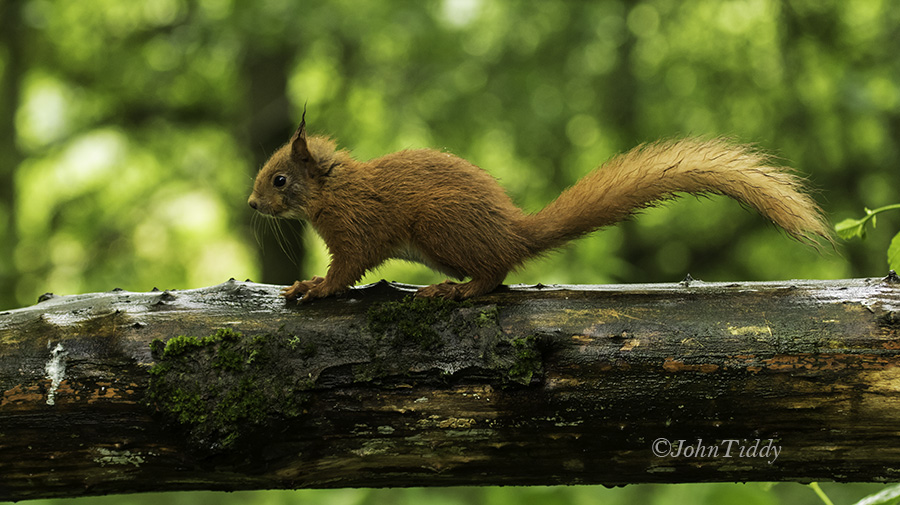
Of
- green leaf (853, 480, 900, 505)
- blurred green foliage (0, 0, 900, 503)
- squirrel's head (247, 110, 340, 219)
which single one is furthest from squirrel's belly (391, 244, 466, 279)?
blurred green foliage (0, 0, 900, 503)

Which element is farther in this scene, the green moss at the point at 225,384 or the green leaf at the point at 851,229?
the green leaf at the point at 851,229

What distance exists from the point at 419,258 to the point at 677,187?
3.75 feet

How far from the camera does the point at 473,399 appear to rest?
7.53 feet

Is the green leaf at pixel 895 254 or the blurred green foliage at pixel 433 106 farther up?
the blurred green foliage at pixel 433 106

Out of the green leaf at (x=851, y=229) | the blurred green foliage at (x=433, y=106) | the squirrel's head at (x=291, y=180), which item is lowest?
the green leaf at (x=851, y=229)

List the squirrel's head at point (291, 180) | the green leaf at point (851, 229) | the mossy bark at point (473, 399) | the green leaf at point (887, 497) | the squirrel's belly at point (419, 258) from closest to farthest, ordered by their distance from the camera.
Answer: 1. the green leaf at point (887, 497)
2. the mossy bark at point (473, 399)
3. the green leaf at point (851, 229)
4. the squirrel's belly at point (419, 258)
5. the squirrel's head at point (291, 180)

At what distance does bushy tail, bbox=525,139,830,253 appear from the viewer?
258 centimetres

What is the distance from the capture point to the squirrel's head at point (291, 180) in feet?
10.5

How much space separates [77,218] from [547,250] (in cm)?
864

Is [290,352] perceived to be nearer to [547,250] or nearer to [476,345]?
[476,345]

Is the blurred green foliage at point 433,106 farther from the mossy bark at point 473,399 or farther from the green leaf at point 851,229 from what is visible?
the mossy bark at point 473,399

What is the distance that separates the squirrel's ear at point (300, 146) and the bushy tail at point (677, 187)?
3.48 feet

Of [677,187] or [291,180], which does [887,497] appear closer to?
[677,187]

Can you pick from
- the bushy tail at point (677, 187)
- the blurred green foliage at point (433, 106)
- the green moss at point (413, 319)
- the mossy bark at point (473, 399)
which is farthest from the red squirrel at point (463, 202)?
the blurred green foliage at point (433, 106)
